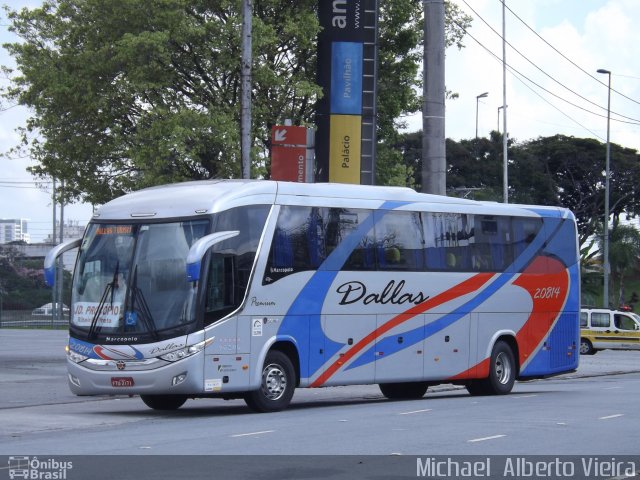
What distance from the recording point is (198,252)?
1662 centimetres

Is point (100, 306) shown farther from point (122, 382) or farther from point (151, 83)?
point (151, 83)

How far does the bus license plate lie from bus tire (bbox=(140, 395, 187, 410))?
73.5 inches

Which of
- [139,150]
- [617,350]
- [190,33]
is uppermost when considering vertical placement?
[190,33]

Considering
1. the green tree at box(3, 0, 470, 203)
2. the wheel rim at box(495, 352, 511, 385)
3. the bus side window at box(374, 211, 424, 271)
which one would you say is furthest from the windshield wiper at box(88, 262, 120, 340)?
the green tree at box(3, 0, 470, 203)

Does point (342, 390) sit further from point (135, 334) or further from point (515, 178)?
point (515, 178)

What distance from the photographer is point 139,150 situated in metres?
35.4

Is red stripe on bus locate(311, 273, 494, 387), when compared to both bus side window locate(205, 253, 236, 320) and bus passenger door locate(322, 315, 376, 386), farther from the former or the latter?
bus side window locate(205, 253, 236, 320)

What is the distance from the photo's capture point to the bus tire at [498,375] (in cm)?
2269

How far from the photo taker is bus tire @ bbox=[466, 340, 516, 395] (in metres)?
22.7

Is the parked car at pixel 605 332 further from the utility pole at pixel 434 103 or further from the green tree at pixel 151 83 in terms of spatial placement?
the utility pole at pixel 434 103

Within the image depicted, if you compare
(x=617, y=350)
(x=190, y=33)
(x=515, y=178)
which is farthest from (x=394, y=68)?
(x=515, y=178)
